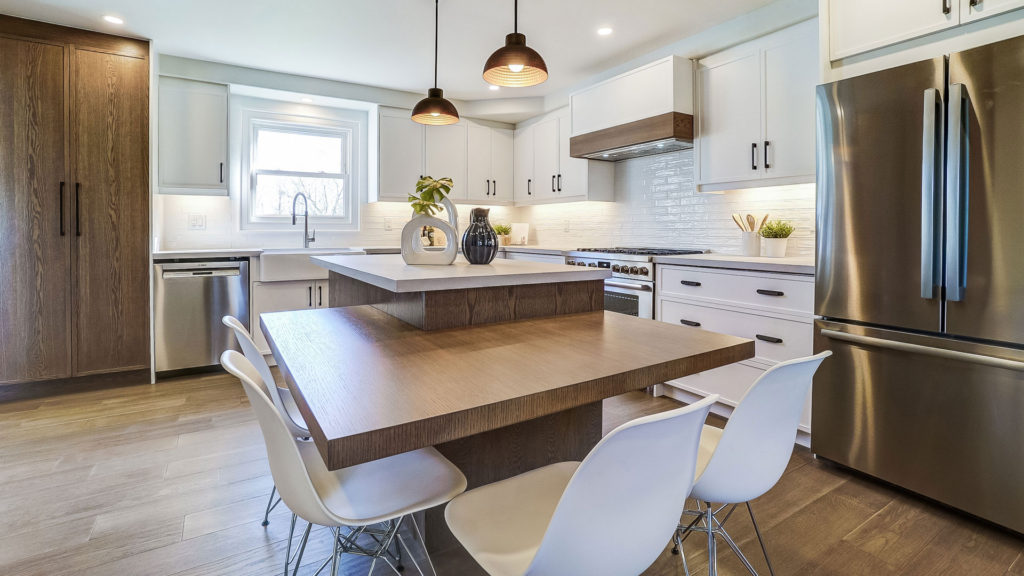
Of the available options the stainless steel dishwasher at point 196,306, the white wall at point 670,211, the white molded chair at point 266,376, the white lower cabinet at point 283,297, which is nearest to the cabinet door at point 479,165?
the white wall at point 670,211

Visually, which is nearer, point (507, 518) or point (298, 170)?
point (507, 518)

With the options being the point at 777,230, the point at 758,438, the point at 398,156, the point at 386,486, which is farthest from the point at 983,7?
the point at 398,156

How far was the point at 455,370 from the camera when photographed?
3.88 feet

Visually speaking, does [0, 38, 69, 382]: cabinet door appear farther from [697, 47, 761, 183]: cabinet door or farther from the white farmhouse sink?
[697, 47, 761, 183]: cabinet door

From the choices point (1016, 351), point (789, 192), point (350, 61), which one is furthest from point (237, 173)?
point (1016, 351)

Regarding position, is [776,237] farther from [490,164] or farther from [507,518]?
[490,164]

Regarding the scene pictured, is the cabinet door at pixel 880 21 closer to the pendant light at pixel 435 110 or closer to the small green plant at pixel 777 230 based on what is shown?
the small green plant at pixel 777 230

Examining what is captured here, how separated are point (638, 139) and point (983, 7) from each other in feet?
6.36

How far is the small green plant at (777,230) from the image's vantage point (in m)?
3.00

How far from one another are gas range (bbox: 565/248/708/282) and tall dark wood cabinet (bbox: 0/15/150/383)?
313cm

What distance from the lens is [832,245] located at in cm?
219

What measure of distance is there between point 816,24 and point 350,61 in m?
3.20

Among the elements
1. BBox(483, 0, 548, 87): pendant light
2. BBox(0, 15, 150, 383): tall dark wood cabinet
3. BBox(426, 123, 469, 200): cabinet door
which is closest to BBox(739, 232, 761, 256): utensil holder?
BBox(483, 0, 548, 87): pendant light

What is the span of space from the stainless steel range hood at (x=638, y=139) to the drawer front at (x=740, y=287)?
0.93 metres
